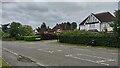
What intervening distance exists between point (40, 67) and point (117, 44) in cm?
2026

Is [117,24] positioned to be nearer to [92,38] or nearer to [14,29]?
[92,38]

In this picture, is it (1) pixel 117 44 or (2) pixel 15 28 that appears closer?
(1) pixel 117 44

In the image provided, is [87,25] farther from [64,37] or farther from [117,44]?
[117,44]

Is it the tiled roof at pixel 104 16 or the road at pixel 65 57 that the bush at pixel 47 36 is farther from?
the road at pixel 65 57

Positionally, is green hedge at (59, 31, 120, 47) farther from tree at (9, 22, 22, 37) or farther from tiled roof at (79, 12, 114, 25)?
tree at (9, 22, 22, 37)

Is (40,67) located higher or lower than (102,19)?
lower

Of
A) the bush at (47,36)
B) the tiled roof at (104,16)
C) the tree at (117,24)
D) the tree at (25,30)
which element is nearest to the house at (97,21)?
the tiled roof at (104,16)

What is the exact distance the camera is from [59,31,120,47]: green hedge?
33156mm

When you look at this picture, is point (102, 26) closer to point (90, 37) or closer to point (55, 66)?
point (90, 37)

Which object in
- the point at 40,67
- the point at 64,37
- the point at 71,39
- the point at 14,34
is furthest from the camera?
the point at 14,34

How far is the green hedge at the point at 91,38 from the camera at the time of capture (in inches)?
1305

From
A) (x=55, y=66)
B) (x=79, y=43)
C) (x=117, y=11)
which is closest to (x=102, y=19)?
(x=79, y=43)

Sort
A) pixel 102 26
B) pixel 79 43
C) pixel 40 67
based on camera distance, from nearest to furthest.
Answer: pixel 40 67, pixel 79 43, pixel 102 26

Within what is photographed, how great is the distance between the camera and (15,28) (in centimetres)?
9212
